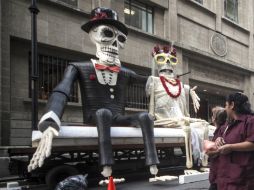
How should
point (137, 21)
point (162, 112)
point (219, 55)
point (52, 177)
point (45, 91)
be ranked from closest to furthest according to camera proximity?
1. point (52, 177)
2. point (162, 112)
3. point (45, 91)
4. point (137, 21)
5. point (219, 55)

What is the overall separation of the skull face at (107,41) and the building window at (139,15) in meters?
8.62

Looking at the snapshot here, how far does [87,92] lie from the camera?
697 cm

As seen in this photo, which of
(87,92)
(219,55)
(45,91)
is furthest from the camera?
(219,55)

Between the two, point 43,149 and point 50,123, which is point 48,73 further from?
point 43,149

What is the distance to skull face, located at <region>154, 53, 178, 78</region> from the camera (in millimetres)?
8656

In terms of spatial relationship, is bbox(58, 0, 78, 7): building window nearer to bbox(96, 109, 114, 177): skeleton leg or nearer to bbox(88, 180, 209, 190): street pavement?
bbox(88, 180, 209, 190): street pavement

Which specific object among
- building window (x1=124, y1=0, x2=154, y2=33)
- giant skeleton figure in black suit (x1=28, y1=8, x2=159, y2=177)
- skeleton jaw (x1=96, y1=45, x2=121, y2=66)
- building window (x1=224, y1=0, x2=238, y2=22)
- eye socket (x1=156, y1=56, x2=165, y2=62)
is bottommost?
giant skeleton figure in black suit (x1=28, y1=8, x2=159, y2=177)

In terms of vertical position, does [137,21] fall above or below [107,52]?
above

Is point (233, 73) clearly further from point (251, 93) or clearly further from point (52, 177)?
point (52, 177)

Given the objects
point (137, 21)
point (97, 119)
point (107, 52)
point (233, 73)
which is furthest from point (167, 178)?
point (233, 73)

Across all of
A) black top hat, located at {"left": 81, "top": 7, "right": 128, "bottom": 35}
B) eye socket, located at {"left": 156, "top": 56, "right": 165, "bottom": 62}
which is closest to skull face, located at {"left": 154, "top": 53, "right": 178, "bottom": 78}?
eye socket, located at {"left": 156, "top": 56, "right": 165, "bottom": 62}

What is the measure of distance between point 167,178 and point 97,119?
5.61 feet

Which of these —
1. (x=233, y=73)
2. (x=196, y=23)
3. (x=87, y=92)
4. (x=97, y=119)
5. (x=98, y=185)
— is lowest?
(x=98, y=185)

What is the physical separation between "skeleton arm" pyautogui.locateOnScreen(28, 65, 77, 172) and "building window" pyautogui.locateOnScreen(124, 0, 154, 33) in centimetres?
976
